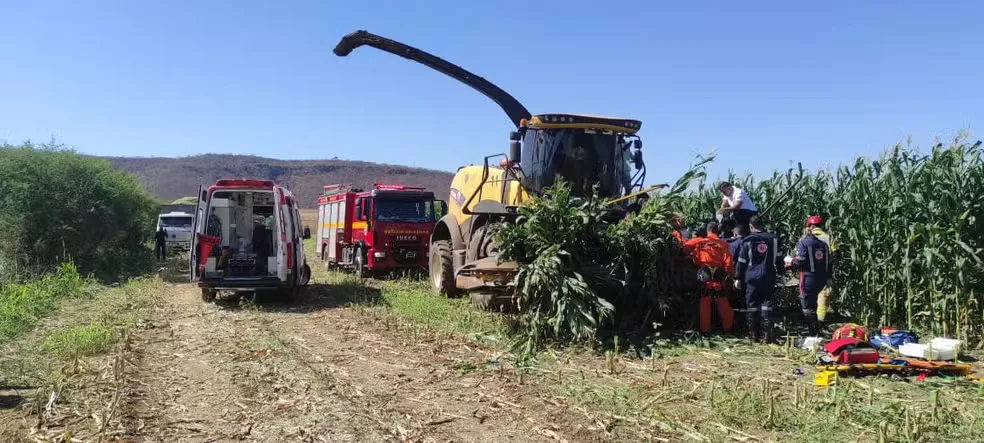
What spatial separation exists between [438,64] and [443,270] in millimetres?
6230

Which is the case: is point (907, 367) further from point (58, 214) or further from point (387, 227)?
point (58, 214)

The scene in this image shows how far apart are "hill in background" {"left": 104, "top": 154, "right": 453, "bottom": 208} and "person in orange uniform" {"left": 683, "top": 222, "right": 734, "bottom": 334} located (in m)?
73.7

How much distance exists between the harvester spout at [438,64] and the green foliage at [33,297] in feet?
24.7

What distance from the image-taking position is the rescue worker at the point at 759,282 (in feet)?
25.2

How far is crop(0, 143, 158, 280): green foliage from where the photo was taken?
15.3 meters

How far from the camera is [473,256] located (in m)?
9.46

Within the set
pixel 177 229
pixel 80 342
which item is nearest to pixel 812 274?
pixel 80 342

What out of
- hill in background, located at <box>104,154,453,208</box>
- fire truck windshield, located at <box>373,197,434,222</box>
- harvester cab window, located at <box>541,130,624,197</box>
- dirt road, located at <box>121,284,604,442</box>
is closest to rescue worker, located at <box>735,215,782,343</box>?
harvester cab window, located at <box>541,130,624,197</box>

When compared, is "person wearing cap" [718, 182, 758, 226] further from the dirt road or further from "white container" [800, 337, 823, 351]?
the dirt road

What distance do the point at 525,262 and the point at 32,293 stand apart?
355 inches

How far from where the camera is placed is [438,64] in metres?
15.6

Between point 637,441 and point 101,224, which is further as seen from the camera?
point 101,224

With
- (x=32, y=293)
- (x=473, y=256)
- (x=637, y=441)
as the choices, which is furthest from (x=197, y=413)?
(x=32, y=293)

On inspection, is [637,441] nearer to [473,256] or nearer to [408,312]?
[473,256]
